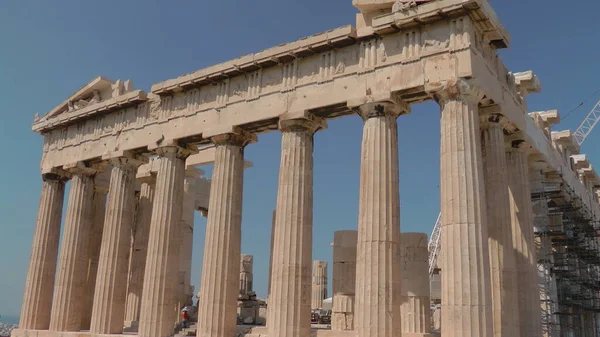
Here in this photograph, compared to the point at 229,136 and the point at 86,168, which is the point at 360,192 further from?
the point at 86,168

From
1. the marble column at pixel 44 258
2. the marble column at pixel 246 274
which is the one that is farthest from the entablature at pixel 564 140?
the marble column at pixel 44 258

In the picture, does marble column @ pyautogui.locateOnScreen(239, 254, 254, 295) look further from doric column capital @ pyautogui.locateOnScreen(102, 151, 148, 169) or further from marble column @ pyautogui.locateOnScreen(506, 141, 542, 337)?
marble column @ pyautogui.locateOnScreen(506, 141, 542, 337)

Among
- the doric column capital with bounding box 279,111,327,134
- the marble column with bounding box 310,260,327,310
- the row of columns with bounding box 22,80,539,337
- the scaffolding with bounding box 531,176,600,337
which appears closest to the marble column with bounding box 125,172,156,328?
the row of columns with bounding box 22,80,539,337

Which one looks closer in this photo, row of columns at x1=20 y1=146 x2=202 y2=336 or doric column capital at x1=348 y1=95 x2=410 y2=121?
doric column capital at x1=348 y1=95 x2=410 y2=121

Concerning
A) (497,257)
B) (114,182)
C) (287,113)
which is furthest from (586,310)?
(114,182)

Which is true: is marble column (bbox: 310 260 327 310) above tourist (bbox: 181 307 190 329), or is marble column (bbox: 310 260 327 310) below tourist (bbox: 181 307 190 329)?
above

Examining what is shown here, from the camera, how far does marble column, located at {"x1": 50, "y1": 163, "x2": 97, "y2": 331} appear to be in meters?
29.7

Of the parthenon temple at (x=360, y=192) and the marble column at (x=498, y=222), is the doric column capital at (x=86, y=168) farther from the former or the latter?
the marble column at (x=498, y=222)

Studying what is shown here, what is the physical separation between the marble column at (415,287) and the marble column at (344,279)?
3173mm

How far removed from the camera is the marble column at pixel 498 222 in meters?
21.6

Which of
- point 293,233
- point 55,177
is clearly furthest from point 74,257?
point 293,233

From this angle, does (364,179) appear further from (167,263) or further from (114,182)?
(114,182)

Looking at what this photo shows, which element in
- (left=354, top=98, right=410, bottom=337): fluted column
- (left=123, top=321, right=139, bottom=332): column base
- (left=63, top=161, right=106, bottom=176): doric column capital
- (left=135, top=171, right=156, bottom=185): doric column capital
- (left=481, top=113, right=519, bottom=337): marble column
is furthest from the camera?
(left=135, top=171, right=156, bottom=185): doric column capital

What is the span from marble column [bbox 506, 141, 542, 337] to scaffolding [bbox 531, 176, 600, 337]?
204 inches
